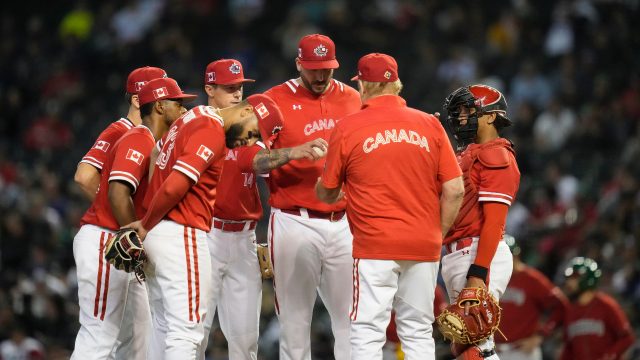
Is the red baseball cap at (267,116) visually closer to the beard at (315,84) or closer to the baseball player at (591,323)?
the beard at (315,84)

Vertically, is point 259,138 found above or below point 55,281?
above

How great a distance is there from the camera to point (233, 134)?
265 inches

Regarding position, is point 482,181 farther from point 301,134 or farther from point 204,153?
point 204,153

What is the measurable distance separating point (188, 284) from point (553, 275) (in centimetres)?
687

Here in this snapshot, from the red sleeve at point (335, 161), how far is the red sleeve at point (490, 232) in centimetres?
99

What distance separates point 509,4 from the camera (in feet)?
54.3

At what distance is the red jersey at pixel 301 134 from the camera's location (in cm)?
711

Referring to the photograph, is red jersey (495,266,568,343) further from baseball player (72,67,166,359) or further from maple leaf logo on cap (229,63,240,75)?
baseball player (72,67,166,359)

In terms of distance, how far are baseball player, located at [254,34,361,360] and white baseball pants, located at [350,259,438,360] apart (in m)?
A: 0.75

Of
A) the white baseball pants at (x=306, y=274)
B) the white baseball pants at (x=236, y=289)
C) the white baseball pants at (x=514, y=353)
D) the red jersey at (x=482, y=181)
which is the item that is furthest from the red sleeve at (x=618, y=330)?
the white baseball pants at (x=236, y=289)

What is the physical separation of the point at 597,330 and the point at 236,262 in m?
3.86

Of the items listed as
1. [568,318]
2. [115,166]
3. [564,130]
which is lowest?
[568,318]

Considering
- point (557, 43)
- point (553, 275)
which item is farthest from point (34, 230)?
point (557, 43)

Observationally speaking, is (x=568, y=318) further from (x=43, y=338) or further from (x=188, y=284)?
(x=43, y=338)
